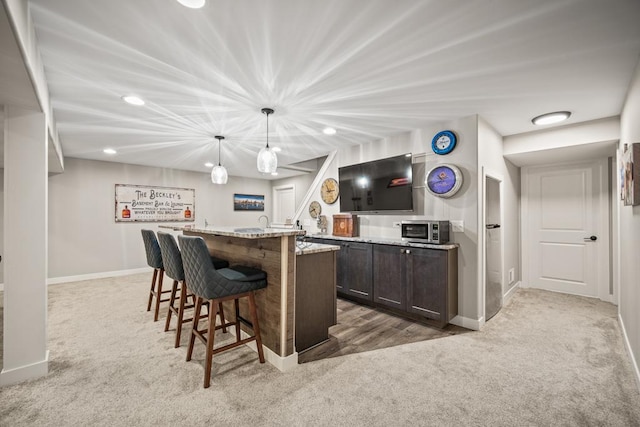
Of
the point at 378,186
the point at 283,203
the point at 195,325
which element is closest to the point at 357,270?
the point at 378,186

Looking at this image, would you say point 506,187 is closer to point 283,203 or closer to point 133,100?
point 133,100

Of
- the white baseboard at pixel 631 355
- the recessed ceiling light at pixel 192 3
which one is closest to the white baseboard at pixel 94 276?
the recessed ceiling light at pixel 192 3

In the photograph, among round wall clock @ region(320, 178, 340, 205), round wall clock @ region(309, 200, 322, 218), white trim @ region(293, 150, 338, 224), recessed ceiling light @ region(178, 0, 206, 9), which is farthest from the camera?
round wall clock @ region(309, 200, 322, 218)

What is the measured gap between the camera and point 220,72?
2.11m

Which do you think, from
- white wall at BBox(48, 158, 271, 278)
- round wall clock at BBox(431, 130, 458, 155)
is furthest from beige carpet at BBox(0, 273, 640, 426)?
white wall at BBox(48, 158, 271, 278)

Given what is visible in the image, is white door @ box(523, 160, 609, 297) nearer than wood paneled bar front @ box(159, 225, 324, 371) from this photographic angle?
No

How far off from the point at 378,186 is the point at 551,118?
78.8 inches

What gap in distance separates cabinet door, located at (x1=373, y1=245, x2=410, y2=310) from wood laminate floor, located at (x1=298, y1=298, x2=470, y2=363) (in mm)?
200

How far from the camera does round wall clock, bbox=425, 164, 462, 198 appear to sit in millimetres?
3059

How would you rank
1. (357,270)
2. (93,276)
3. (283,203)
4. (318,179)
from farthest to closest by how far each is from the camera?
(283,203)
(93,276)
(318,179)
(357,270)

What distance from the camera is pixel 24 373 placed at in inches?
77.9

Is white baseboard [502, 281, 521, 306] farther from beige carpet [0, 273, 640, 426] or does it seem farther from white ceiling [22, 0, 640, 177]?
white ceiling [22, 0, 640, 177]

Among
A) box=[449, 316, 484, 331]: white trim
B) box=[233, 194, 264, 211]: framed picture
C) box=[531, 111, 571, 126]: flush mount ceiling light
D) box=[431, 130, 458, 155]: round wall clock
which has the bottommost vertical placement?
box=[449, 316, 484, 331]: white trim

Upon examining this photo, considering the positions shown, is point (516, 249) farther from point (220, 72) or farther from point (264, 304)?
point (220, 72)
